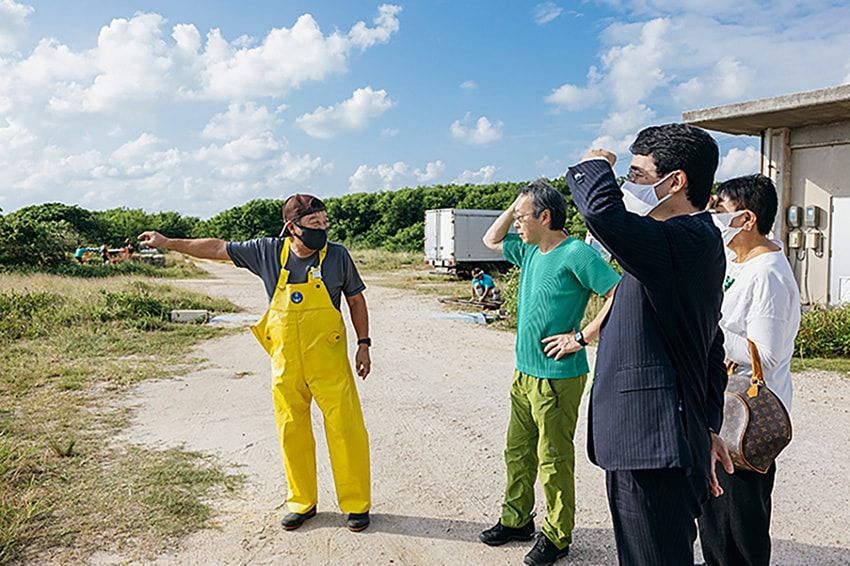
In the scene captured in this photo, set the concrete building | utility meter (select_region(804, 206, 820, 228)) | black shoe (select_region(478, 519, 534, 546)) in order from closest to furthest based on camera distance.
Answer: black shoe (select_region(478, 519, 534, 546)) → the concrete building → utility meter (select_region(804, 206, 820, 228))

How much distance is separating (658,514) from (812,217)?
34.3 feet

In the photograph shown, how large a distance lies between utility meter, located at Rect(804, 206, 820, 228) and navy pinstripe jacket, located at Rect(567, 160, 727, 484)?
33.4 ft

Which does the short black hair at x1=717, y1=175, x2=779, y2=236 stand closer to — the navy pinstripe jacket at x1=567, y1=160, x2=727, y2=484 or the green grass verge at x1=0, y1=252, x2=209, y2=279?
the navy pinstripe jacket at x1=567, y1=160, x2=727, y2=484

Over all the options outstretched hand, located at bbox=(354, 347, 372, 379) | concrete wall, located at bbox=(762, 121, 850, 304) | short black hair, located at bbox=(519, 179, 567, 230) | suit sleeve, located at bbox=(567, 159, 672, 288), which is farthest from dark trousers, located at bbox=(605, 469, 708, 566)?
concrete wall, located at bbox=(762, 121, 850, 304)

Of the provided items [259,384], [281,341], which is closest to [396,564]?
[281,341]

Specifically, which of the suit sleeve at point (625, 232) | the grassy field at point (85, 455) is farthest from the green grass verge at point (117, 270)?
the suit sleeve at point (625, 232)

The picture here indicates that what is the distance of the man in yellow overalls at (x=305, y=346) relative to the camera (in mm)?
4102

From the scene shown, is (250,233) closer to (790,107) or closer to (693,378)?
(790,107)

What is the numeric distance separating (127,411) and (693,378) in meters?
6.04

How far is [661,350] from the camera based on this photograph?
7.11 ft

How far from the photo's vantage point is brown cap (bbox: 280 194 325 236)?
4.16 metres

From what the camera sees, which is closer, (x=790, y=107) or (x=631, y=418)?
(x=631, y=418)

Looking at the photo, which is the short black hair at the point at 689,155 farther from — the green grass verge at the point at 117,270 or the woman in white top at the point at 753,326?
the green grass verge at the point at 117,270

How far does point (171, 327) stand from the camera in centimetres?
1250
